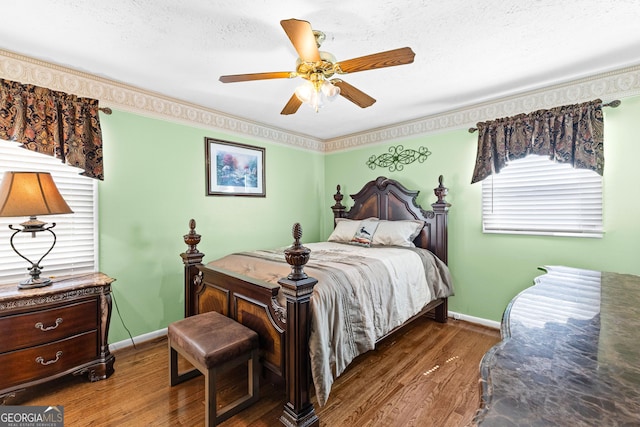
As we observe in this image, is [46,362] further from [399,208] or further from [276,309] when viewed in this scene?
[399,208]

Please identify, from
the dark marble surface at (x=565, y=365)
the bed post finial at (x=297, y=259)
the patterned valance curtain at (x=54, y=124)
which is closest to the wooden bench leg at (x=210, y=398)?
the bed post finial at (x=297, y=259)

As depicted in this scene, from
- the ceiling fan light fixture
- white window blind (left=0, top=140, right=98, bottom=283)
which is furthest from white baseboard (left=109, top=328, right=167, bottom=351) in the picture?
the ceiling fan light fixture

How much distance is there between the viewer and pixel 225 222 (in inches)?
139

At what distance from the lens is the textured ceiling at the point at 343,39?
171cm

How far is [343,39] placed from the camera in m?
2.01

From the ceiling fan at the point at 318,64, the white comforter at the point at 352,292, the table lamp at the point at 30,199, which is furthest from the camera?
the table lamp at the point at 30,199

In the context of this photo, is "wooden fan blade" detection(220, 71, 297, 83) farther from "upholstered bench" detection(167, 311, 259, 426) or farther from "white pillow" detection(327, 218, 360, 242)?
"white pillow" detection(327, 218, 360, 242)

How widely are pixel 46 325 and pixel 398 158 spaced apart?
3949 millimetres

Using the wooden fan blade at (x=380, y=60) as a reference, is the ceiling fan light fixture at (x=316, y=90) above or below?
below

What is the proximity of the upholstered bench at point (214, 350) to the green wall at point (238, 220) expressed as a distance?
1.18 meters

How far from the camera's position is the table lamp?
187 cm

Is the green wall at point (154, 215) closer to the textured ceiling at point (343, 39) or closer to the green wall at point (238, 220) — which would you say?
the green wall at point (238, 220)

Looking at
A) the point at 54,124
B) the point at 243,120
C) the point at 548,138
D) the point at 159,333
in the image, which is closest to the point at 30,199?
the point at 54,124

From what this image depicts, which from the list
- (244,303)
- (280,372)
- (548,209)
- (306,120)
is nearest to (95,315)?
Result: (244,303)
